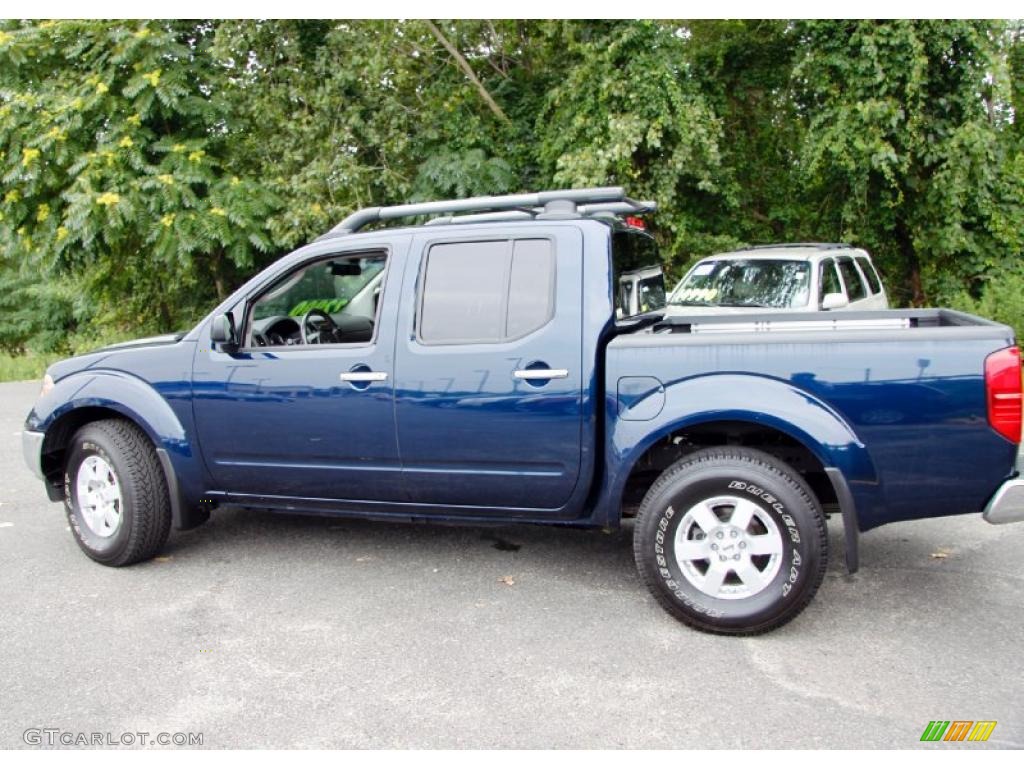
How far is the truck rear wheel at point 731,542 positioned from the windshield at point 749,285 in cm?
588

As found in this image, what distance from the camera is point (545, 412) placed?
161 inches

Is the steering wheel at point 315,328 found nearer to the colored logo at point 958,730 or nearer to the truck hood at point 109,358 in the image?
the truck hood at point 109,358

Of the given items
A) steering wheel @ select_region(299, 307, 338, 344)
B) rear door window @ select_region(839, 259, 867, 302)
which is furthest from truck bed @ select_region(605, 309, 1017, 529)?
rear door window @ select_region(839, 259, 867, 302)

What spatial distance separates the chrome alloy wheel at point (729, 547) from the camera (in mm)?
3818

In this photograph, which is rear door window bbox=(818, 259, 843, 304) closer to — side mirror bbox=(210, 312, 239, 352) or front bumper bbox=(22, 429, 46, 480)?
side mirror bbox=(210, 312, 239, 352)

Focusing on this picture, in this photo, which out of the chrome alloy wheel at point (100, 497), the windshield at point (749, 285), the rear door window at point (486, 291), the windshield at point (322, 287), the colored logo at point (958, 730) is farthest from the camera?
the windshield at point (749, 285)

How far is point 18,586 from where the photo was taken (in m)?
4.69

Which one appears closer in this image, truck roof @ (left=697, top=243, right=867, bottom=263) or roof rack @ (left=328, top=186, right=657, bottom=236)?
roof rack @ (left=328, top=186, right=657, bottom=236)

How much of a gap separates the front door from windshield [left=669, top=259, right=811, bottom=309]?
5.67 metres

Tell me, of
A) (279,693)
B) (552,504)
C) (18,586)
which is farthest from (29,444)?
(552,504)

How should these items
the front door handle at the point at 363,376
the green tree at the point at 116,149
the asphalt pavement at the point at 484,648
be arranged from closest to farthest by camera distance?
the asphalt pavement at the point at 484,648
the front door handle at the point at 363,376
the green tree at the point at 116,149

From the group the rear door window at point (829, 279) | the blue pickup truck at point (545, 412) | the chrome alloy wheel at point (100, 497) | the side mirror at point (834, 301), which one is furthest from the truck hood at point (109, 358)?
the rear door window at point (829, 279)

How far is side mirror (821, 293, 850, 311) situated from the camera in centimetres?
923

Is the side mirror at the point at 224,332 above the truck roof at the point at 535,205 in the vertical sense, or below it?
below
